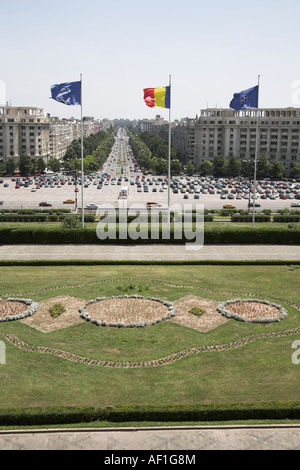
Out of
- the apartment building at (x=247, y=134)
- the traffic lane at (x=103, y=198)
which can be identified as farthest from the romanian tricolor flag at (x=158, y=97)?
the apartment building at (x=247, y=134)

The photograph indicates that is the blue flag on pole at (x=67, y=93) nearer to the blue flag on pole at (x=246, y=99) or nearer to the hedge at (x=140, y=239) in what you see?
the hedge at (x=140, y=239)

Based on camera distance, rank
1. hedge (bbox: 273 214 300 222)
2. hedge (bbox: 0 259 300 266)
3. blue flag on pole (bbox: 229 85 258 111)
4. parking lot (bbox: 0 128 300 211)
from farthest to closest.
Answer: parking lot (bbox: 0 128 300 211) → hedge (bbox: 273 214 300 222) → blue flag on pole (bbox: 229 85 258 111) → hedge (bbox: 0 259 300 266)

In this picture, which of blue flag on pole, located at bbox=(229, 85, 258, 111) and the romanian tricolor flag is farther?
blue flag on pole, located at bbox=(229, 85, 258, 111)

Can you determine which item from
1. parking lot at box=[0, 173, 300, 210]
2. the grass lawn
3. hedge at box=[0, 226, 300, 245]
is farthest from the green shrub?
the grass lawn

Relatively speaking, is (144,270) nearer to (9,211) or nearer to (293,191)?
(9,211)

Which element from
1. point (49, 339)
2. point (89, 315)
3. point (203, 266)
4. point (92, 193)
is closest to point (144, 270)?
point (203, 266)

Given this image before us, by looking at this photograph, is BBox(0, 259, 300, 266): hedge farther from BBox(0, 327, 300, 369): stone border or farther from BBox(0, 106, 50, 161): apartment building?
BBox(0, 106, 50, 161): apartment building
